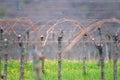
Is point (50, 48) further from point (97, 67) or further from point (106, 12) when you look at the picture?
point (106, 12)

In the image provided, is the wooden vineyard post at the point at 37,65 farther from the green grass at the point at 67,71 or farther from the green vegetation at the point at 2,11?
the green vegetation at the point at 2,11

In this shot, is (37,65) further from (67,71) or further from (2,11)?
(2,11)

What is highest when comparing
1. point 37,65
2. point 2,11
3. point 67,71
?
point 2,11

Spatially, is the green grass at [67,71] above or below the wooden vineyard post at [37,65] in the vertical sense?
below

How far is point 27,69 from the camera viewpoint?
24.8 ft

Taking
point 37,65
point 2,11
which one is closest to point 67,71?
point 37,65

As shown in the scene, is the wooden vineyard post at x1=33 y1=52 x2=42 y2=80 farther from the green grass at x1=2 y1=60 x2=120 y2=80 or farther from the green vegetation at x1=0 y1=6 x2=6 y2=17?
the green vegetation at x1=0 y1=6 x2=6 y2=17

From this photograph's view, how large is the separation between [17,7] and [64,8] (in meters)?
1.23

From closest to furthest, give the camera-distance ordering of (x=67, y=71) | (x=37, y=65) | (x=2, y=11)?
(x=37, y=65), (x=67, y=71), (x=2, y=11)

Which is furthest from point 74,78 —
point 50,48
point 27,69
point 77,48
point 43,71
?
point 77,48

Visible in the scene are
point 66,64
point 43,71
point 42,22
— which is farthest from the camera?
point 42,22

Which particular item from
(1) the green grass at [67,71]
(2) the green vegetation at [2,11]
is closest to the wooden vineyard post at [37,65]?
(1) the green grass at [67,71]

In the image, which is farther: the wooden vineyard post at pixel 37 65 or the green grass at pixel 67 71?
the green grass at pixel 67 71

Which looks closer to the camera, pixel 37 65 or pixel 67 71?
pixel 37 65
